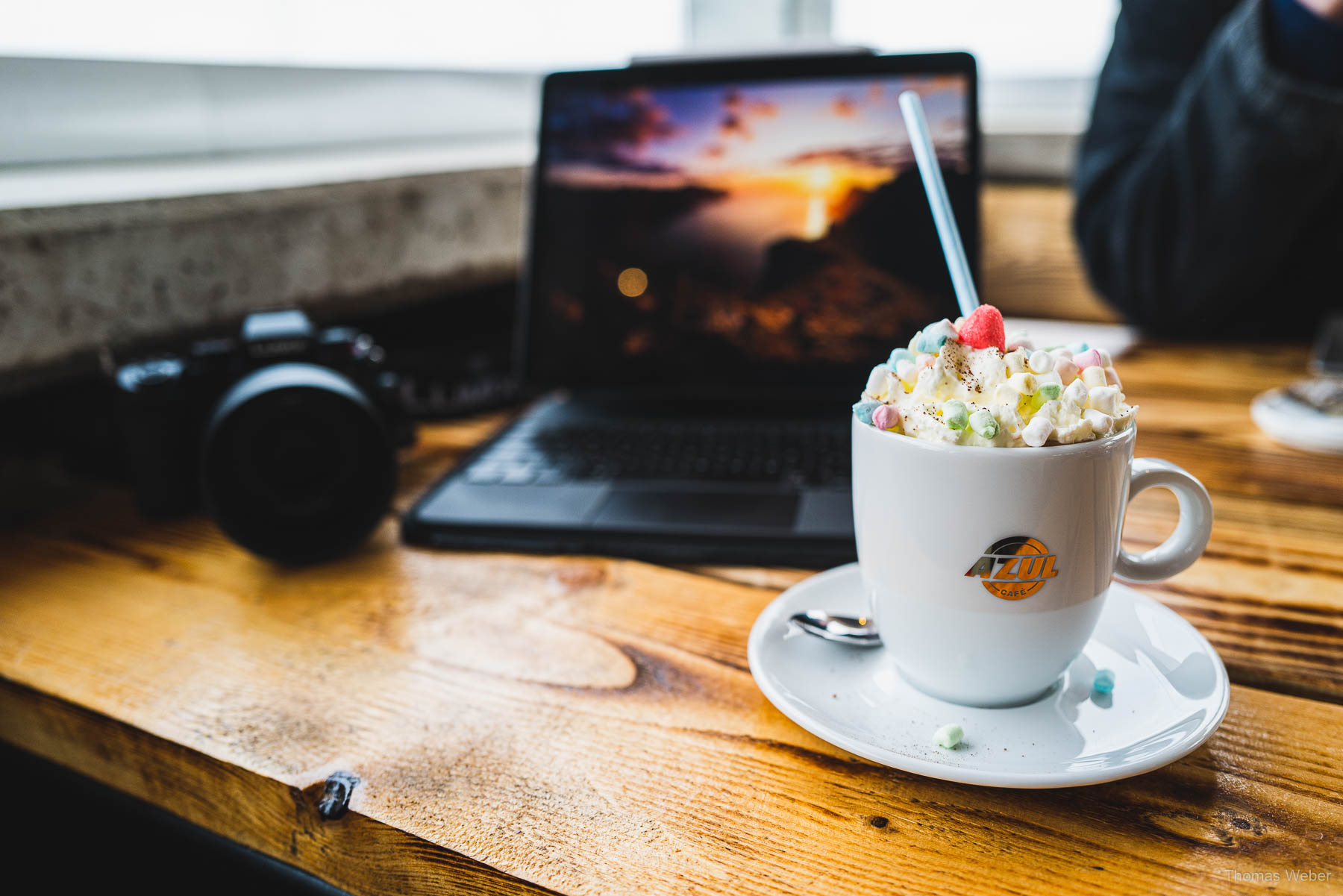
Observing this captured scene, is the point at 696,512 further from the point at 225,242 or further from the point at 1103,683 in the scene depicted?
the point at 225,242

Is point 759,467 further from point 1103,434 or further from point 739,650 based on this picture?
point 1103,434

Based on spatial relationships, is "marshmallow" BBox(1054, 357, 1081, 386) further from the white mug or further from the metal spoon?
the metal spoon

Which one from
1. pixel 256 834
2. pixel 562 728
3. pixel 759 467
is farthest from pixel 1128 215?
pixel 256 834

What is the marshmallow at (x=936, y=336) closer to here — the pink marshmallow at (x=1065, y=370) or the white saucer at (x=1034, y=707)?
the pink marshmallow at (x=1065, y=370)

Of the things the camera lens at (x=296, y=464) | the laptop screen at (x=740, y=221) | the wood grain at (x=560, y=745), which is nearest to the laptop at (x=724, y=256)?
the laptop screen at (x=740, y=221)

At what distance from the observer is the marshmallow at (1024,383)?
15.8 inches

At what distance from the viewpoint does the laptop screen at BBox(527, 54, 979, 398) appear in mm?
848

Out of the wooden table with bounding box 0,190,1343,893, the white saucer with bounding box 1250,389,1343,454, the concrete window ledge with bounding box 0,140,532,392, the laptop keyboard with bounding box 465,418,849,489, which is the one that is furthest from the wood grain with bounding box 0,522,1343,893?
the white saucer with bounding box 1250,389,1343,454

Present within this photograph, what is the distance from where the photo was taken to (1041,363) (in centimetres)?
42

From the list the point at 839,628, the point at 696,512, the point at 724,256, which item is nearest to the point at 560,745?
the point at 839,628

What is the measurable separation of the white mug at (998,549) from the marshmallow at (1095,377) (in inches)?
1.0

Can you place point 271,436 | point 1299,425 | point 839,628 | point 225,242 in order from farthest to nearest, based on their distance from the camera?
point 225,242
point 1299,425
point 271,436
point 839,628

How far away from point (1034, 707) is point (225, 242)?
33.4 inches

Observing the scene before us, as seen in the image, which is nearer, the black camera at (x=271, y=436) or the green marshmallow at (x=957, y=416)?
the green marshmallow at (x=957, y=416)
